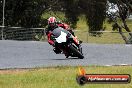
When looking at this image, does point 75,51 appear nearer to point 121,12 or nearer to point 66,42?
point 66,42

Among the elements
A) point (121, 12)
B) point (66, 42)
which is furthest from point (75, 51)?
point (121, 12)

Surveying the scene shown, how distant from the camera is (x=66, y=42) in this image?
16578 mm

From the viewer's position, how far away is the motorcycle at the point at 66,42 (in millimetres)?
16141

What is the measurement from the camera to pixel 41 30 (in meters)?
32.3

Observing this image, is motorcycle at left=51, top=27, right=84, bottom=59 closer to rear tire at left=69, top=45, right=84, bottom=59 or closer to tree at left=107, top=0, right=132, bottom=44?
rear tire at left=69, top=45, right=84, bottom=59

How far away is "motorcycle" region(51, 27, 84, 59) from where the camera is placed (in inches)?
635

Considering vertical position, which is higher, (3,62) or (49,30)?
(49,30)

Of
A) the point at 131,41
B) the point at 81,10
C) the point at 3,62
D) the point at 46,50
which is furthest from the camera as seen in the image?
the point at 81,10

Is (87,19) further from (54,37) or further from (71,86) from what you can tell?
(71,86)

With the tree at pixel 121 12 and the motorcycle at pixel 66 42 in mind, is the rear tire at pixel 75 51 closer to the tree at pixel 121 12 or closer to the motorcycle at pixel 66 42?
the motorcycle at pixel 66 42

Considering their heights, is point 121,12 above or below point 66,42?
below

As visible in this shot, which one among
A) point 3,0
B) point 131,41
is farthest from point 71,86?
point 3,0

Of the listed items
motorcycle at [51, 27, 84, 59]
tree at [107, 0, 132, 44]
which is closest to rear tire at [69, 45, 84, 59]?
motorcycle at [51, 27, 84, 59]

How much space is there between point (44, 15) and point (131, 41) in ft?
54.8
